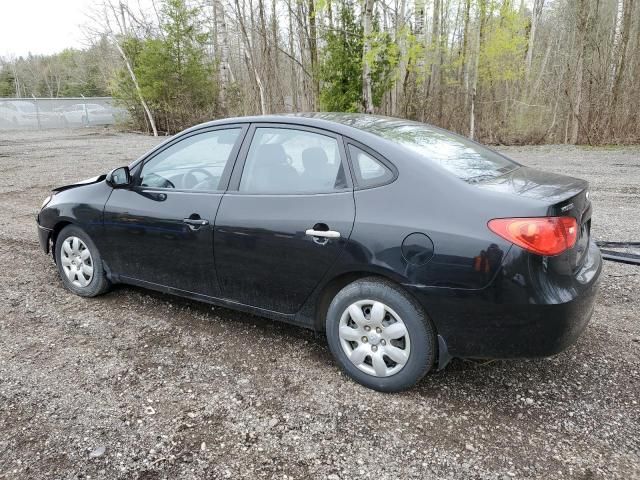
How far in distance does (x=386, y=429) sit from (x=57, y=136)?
2457cm

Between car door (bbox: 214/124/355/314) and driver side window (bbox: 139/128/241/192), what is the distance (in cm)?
19

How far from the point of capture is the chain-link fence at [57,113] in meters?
25.1

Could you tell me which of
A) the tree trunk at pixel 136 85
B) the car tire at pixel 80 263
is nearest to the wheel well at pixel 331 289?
the car tire at pixel 80 263

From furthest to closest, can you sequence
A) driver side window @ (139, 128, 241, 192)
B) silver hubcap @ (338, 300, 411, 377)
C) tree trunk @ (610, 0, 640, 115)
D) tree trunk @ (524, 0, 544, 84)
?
1. tree trunk @ (524, 0, 544, 84)
2. tree trunk @ (610, 0, 640, 115)
3. driver side window @ (139, 128, 241, 192)
4. silver hubcap @ (338, 300, 411, 377)

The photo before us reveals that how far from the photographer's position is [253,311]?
131 inches

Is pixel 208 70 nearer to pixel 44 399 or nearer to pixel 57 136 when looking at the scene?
pixel 57 136

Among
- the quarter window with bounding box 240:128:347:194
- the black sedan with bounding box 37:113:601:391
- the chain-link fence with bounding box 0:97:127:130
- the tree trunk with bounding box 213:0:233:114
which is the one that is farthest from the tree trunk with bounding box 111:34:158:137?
the quarter window with bounding box 240:128:347:194

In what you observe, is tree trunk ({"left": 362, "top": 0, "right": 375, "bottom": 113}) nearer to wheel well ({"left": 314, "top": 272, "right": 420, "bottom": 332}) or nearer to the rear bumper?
wheel well ({"left": 314, "top": 272, "right": 420, "bottom": 332})

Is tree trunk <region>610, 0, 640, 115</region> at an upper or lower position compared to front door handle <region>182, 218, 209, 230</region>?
upper

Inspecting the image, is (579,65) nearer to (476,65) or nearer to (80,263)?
(476,65)

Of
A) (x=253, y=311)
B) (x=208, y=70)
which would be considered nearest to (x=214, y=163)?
(x=253, y=311)

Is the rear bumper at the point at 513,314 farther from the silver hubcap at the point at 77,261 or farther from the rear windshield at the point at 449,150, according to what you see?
the silver hubcap at the point at 77,261

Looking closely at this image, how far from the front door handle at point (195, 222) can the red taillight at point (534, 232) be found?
1.88 m

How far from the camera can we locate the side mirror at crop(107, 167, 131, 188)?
3844 millimetres
